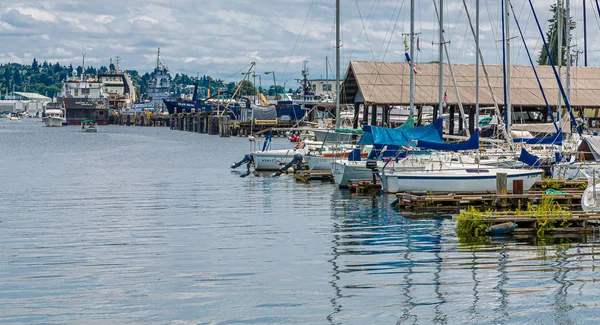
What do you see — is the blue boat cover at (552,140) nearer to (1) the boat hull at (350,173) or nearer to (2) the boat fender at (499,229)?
(1) the boat hull at (350,173)

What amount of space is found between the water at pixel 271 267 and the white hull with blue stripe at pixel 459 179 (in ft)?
4.81

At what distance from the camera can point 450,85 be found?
80.2 meters

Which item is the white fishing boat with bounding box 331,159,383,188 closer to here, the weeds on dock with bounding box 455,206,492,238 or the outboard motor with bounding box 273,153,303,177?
the outboard motor with bounding box 273,153,303,177

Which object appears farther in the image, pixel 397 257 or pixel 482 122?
A: pixel 482 122

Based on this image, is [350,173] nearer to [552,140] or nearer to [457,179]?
[457,179]

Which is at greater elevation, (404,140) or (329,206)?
(404,140)

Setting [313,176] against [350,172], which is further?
[313,176]

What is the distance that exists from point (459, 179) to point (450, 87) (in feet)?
143

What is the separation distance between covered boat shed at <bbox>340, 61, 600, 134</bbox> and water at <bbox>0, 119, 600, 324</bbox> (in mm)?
37693

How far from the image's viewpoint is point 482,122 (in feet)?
305

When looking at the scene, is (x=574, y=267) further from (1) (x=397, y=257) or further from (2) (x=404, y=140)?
(2) (x=404, y=140)

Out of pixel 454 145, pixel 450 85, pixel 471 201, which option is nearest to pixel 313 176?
pixel 454 145

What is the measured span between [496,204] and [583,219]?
609cm

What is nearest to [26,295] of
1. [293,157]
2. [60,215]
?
[60,215]
